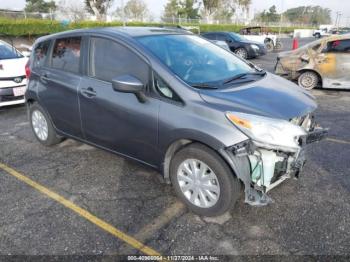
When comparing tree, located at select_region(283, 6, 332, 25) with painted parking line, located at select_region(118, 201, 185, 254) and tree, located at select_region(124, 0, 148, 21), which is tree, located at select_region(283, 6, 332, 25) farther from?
painted parking line, located at select_region(118, 201, 185, 254)

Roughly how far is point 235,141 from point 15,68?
6032 millimetres

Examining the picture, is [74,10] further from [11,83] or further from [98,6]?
[11,83]

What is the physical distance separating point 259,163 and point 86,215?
173 cm

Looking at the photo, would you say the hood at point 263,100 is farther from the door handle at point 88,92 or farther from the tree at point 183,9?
the tree at point 183,9

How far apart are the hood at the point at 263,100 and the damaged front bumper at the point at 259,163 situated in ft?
0.92

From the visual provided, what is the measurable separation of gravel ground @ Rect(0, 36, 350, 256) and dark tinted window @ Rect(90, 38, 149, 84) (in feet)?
4.02

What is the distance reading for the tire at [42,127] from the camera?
191 inches

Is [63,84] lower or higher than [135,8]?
lower

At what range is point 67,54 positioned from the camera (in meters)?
4.32

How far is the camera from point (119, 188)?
380 cm

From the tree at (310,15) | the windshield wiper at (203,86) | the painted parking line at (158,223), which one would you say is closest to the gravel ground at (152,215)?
the painted parking line at (158,223)

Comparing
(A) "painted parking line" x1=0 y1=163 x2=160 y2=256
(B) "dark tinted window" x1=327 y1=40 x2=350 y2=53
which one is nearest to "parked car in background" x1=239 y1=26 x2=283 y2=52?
(B) "dark tinted window" x1=327 y1=40 x2=350 y2=53

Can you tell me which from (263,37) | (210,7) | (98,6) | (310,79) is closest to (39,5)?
(98,6)

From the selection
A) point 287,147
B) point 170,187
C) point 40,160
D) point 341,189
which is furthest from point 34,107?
point 341,189
